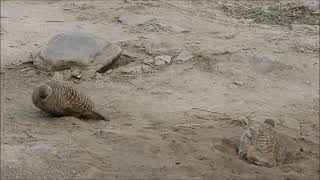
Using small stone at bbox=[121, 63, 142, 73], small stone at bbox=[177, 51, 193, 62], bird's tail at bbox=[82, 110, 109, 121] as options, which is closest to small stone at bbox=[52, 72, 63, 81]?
small stone at bbox=[121, 63, 142, 73]

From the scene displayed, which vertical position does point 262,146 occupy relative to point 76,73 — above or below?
above

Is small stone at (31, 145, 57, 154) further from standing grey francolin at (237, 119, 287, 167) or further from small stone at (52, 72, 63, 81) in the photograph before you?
small stone at (52, 72, 63, 81)

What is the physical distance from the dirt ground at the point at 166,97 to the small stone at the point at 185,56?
7 cm

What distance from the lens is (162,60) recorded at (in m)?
7.44

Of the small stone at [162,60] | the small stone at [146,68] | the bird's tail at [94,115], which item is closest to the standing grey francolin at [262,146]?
the bird's tail at [94,115]

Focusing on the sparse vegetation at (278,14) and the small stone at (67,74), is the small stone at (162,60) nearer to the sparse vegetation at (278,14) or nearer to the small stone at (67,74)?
the small stone at (67,74)

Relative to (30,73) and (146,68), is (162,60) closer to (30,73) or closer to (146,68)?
(146,68)

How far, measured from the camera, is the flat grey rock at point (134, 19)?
28.8ft

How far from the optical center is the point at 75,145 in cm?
498

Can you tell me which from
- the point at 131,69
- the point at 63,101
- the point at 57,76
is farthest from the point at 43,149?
the point at 131,69

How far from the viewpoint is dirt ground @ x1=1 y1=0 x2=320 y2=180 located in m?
4.82

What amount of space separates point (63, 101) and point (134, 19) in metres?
3.44

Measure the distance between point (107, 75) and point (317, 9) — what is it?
410 cm

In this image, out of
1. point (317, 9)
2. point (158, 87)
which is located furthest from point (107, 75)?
point (317, 9)
